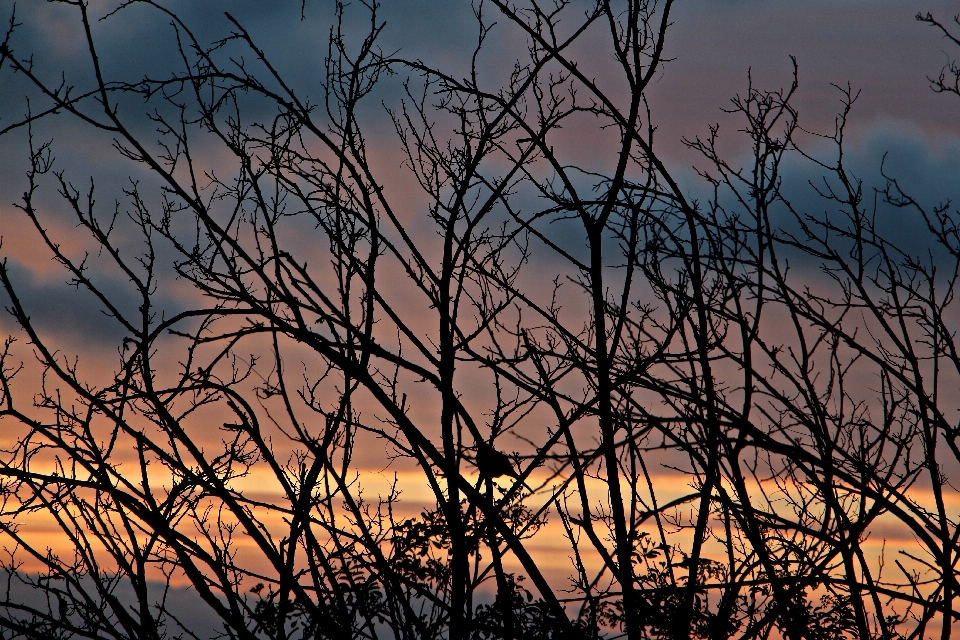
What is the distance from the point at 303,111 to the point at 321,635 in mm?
3252

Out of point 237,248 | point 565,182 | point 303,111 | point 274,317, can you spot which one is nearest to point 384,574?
point 274,317

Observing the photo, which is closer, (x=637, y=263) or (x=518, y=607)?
(x=518, y=607)

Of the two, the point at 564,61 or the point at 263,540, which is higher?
the point at 564,61

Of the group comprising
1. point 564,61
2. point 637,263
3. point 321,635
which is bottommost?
point 321,635

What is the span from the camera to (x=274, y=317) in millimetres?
4219

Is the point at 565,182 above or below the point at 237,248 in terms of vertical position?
above

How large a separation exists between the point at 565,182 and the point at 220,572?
307cm

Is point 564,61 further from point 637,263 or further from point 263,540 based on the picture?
point 263,540

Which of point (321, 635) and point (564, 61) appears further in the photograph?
point (321, 635)

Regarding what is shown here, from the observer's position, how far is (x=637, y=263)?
550cm

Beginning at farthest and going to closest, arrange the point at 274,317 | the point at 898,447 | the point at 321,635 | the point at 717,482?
1. the point at 898,447
2. the point at 321,635
3. the point at 274,317
4. the point at 717,482

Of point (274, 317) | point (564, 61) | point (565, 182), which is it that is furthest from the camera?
point (565, 182)

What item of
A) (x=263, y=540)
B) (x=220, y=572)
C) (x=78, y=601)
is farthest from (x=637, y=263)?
(x=78, y=601)

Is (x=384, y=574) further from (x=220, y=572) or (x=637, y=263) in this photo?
(x=637, y=263)
